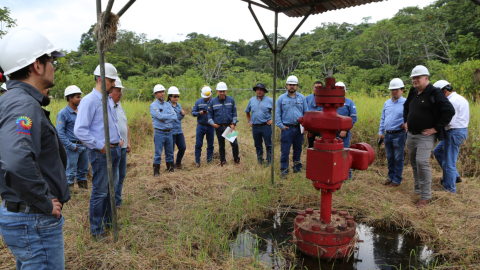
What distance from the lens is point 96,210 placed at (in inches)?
111

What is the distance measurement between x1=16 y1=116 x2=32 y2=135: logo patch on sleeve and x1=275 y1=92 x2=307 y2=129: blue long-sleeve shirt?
13.7ft

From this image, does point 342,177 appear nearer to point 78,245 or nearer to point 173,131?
point 78,245

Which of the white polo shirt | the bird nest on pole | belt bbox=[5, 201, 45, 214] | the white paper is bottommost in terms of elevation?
the white paper

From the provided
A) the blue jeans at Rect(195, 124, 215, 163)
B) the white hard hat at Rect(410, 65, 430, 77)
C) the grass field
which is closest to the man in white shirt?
the grass field

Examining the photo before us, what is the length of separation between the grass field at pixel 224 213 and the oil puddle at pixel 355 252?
0.36ft

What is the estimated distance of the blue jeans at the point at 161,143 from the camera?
533 centimetres

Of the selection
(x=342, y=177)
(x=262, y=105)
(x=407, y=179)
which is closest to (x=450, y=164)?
(x=407, y=179)

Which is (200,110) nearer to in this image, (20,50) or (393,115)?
(393,115)

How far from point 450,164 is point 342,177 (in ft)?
8.61

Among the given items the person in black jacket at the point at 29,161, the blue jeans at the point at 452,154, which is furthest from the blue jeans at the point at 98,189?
the blue jeans at the point at 452,154

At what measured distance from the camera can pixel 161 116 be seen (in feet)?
17.5

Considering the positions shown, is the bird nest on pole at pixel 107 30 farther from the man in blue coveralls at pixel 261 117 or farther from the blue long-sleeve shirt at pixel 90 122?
the man in blue coveralls at pixel 261 117

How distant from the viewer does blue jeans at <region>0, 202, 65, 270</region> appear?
141 cm

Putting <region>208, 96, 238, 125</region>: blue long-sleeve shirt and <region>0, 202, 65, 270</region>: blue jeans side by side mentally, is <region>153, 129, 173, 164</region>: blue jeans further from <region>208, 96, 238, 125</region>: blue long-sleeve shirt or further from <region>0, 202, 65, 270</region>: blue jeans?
<region>0, 202, 65, 270</region>: blue jeans
